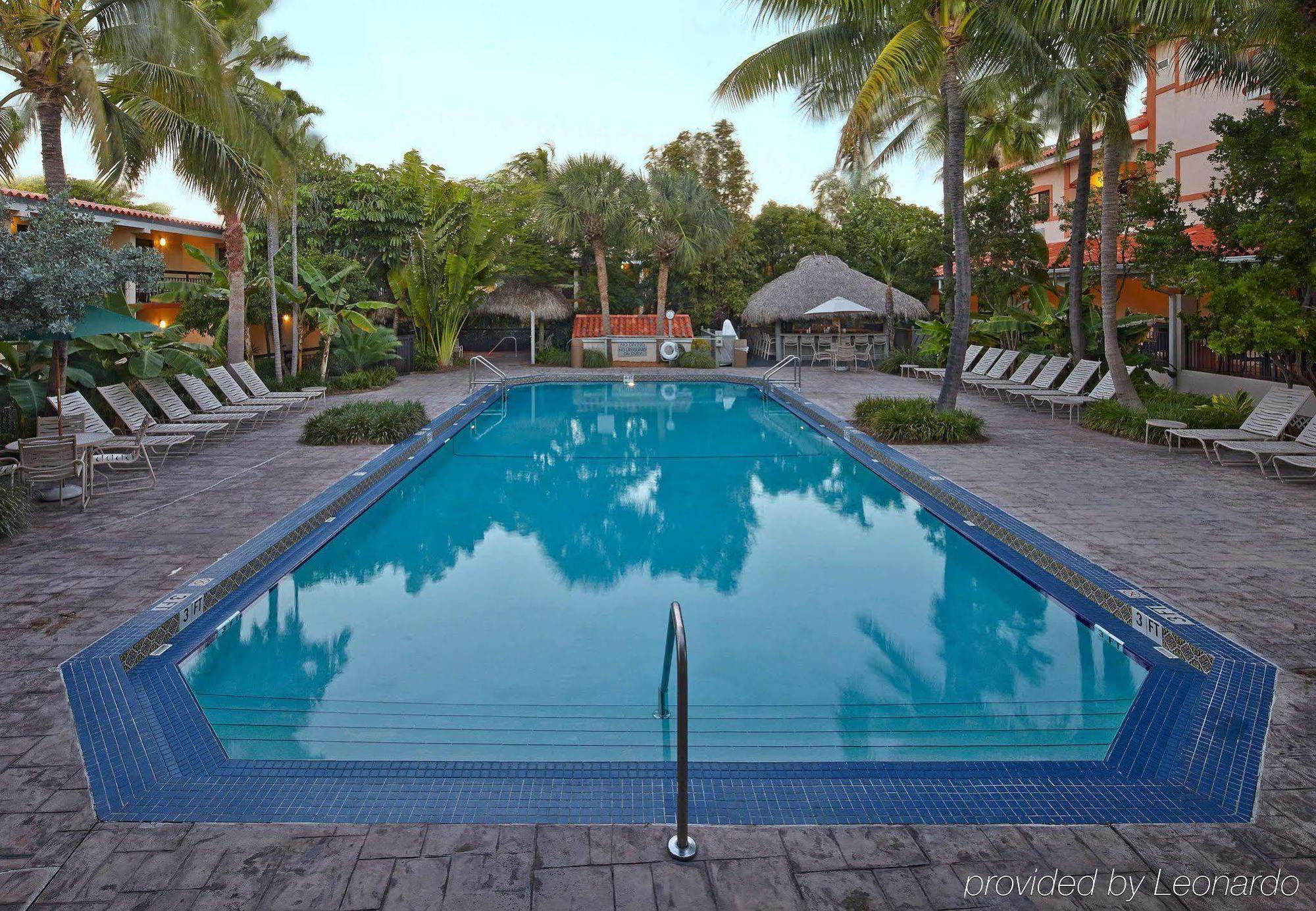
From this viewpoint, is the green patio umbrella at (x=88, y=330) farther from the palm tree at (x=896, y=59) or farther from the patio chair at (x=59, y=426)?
the palm tree at (x=896, y=59)

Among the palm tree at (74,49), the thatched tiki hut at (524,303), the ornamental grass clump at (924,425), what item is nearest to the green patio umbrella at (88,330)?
the palm tree at (74,49)

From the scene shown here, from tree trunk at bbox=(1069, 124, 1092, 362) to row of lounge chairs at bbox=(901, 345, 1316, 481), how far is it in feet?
1.95

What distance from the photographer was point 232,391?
593 inches

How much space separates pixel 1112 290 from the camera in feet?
45.1

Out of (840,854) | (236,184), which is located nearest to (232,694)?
(840,854)

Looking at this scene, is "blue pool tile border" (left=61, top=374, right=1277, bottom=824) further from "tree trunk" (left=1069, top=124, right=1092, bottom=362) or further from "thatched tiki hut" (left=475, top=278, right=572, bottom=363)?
"thatched tiki hut" (left=475, top=278, right=572, bottom=363)

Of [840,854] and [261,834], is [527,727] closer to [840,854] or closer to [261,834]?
[261,834]

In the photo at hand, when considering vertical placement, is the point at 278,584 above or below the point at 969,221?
below

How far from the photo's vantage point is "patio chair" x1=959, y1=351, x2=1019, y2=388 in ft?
60.8

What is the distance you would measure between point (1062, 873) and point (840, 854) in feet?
2.41

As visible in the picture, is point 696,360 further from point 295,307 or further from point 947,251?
point 295,307

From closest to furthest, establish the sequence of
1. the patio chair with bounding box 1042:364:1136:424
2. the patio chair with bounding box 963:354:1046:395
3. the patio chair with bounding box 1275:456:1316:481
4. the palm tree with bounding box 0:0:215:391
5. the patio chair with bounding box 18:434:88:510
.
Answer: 1. the patio chair with bounding box 18:434:88:510
2. the patio chair with bounding box 1275:456:1316:481
3. the palm tree with bounding box 0:0:215:391
4. the patio chair with bounding box 1042:364:1136:424
5. the patio chair with bounding box 963:354:1046:395

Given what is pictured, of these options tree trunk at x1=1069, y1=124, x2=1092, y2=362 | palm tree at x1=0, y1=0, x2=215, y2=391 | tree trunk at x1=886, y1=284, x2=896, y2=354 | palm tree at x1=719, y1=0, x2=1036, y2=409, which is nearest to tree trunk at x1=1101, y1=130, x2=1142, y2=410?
tree trunk at x1=1069, y1=124, x2=1092, y2=362

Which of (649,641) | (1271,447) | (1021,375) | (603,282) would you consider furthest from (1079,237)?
(603,282)
